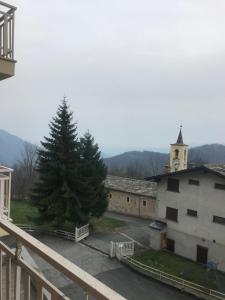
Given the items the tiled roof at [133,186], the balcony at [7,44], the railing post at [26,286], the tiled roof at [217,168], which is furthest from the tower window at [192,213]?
the railing post at [26,286]

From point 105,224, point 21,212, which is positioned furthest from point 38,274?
point 21,212

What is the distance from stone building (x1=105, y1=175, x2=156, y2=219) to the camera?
115ft

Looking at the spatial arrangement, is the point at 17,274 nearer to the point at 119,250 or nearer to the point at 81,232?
the point at 119,250

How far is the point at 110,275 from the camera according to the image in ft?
66.5

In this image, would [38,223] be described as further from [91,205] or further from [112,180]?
[112,180]

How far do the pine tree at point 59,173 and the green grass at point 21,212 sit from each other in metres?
4.39

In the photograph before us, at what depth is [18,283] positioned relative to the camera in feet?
9.79

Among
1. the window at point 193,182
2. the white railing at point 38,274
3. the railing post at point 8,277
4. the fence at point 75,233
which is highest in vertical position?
the white railing at point 38,274

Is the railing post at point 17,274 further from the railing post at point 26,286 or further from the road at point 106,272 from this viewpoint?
the road at point 106,272

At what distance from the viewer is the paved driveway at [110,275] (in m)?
17.8

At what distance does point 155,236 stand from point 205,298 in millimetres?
7687

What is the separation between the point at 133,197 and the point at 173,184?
10.9 m

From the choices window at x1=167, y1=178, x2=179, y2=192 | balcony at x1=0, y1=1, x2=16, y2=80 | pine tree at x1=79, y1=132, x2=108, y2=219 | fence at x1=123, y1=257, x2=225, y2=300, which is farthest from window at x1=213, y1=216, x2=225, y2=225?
balcony at x1=0, y1=1, x2=16, y2=80

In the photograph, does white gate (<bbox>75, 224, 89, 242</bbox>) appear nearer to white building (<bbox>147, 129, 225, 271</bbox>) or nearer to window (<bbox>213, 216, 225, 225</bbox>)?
white building (<bbox>147, 129, 225, 271</bbox>)
